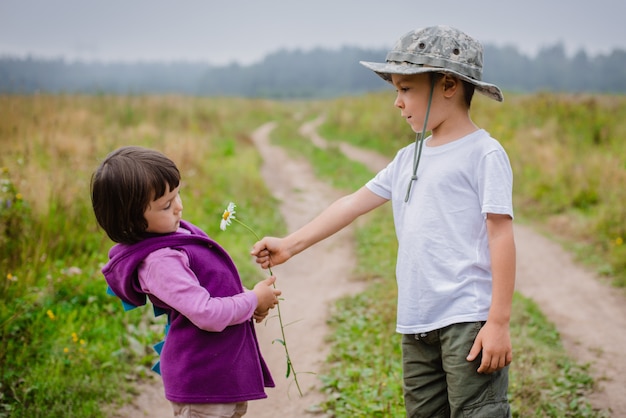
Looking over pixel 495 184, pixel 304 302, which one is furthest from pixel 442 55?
pixel 304 302

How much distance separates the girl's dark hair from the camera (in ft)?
5.59

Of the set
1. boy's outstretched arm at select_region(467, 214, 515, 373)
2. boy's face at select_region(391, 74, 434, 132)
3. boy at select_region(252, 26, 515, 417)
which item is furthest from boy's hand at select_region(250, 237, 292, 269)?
boy's outstretched arm at select_region(467, 214, 515, 373)

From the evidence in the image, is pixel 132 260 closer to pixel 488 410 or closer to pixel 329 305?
pixel 488 410

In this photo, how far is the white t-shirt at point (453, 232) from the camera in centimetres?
181

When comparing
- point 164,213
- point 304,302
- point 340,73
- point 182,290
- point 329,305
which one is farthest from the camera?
point 340,73

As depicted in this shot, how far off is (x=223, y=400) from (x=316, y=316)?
9.19 ft

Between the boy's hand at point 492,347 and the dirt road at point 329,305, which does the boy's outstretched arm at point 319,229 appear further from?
the dirt road at point 329,305

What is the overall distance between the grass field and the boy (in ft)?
3.96

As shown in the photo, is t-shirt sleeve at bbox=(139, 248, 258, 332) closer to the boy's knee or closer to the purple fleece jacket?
the purple fleece jacket

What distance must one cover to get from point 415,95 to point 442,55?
0.54 feet

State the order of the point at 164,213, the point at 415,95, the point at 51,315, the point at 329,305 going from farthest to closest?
the point at 329,305
the point at 51,315
the point at 415,95
the point at 164,213

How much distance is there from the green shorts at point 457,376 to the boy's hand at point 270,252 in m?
0.62

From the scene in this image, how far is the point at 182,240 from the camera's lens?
180cm

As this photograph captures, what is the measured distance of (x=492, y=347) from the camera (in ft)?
5.70
